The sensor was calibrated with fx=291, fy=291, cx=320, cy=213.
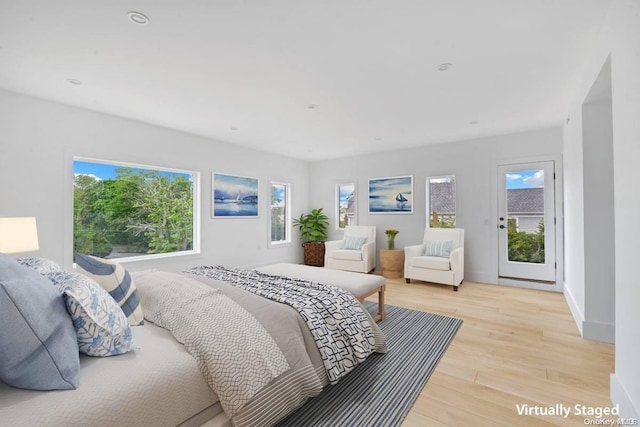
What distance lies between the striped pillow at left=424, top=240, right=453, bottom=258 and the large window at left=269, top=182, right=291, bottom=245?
2.99m

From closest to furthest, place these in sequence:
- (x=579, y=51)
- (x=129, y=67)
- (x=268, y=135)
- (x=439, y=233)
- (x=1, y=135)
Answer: (x=579, y=51), (x=129, y=67), (x=1, y=135), (x=268, y=135), (x=439, y=233)

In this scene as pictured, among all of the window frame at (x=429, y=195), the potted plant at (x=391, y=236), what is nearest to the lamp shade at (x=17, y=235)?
the potted plant at (x=391, y=236)

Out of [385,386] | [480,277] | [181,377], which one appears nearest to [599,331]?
[385,386]

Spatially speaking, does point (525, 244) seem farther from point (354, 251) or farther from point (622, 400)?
point (622, 400)

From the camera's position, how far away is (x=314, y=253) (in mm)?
6289

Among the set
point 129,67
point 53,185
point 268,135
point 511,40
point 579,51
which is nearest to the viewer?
point 511,40

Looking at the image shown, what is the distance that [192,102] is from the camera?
3.31 m

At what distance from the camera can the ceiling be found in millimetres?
1861

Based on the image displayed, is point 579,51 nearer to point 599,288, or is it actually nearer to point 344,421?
point 599,288

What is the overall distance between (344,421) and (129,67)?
3.15 m

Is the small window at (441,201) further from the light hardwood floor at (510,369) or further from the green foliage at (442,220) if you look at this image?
the light hardwood floor at (510,369)

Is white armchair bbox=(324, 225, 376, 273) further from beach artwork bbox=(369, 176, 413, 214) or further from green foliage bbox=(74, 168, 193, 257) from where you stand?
green foliage bbox=(74, 168, 193, 257)

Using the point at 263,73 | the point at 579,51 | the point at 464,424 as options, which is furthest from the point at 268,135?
the point at 464,424

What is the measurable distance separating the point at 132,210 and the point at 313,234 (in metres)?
3.44
